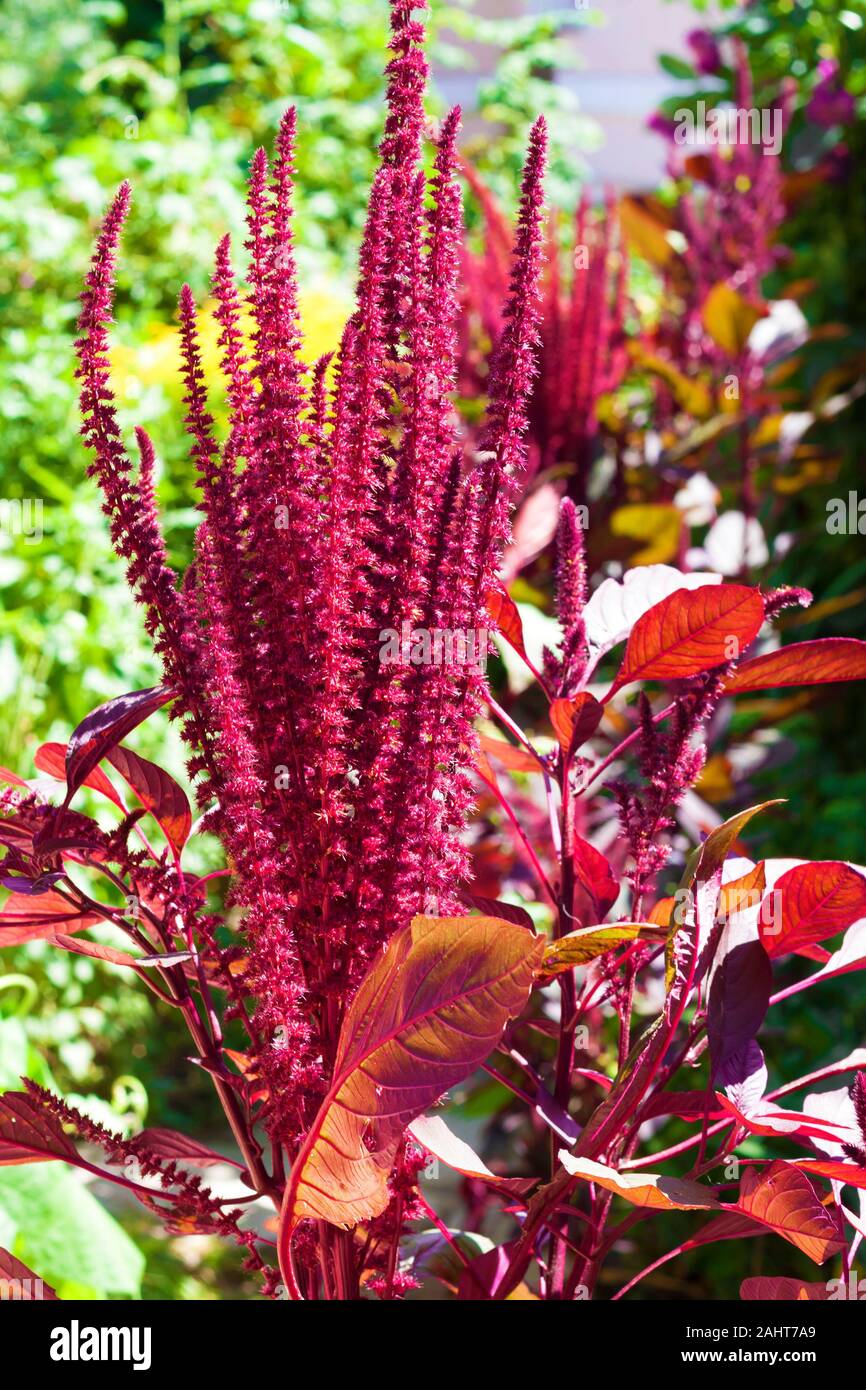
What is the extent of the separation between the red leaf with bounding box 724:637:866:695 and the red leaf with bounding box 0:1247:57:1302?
391mm

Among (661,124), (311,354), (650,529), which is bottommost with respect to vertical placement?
Answer: (650,529)

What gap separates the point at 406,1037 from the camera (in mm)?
452

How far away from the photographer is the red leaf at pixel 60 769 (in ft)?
1.97

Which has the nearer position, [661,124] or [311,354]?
[311,354]

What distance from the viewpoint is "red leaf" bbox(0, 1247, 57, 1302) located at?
54 cm

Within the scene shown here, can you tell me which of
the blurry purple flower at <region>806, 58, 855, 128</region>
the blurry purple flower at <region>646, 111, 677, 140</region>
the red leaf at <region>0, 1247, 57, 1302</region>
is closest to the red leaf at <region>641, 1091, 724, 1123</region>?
the red leaf at <region>0, 1247, 57, 1302</region>

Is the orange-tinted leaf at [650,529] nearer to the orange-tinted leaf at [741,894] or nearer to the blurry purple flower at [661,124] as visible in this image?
the orange-tinted leaf at [741,894]

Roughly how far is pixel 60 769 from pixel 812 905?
0.36 metres

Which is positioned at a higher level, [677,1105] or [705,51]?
[705,51]

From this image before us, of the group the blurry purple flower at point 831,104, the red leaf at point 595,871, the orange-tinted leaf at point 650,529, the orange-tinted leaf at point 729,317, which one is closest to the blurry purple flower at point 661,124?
the blurry purple flower at point 831,104

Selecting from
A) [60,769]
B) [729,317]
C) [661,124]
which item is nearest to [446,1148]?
[60,769]

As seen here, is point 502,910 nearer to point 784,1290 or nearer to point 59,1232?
point 784,1290

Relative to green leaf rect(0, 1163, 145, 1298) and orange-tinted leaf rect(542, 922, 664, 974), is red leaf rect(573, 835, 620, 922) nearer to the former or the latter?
orange-tinted leaf rect(542, 922, 664, 974)

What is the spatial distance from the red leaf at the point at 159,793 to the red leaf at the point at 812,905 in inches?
10.4
